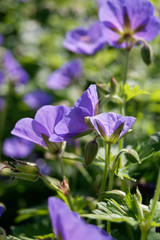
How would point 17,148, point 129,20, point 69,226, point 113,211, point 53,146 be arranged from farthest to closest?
point 17,148
point 129,20
point 53,146
point 113,211
point 69,226

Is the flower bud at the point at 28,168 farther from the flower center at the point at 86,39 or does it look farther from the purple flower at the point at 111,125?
the flower center at the point at 86,39

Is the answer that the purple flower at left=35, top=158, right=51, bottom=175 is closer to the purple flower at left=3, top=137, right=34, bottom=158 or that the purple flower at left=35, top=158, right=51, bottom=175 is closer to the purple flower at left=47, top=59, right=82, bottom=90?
the purple flower at left=3, top=137, right=34, bottom=158

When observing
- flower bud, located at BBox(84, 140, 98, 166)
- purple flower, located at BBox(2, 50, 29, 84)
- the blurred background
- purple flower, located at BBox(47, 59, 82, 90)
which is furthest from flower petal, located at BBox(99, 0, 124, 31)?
purple flower, located at BBox(2, 50, 29, 84)

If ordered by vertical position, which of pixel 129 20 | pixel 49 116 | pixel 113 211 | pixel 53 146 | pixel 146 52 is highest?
pixel 129 20

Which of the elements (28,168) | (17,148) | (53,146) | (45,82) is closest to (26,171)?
(28,168)

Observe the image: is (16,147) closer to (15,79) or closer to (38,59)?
(15,79)

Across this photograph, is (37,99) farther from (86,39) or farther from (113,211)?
(113,211)
